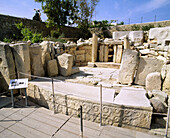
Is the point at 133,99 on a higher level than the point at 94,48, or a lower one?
lower

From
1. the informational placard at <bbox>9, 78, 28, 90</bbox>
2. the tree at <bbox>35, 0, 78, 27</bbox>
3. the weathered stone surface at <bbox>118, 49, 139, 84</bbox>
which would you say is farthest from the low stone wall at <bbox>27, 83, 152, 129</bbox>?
the tree at <bbox>35, 0, 78, 27</bbox>

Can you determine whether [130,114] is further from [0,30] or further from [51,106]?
[0,30]

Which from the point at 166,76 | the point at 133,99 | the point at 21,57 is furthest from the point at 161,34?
the point at 21,57

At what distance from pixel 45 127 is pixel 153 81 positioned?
331 centimetres

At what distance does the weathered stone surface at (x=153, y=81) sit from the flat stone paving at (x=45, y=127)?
5.89 ft

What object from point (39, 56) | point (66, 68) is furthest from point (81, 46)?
point (39, 56)

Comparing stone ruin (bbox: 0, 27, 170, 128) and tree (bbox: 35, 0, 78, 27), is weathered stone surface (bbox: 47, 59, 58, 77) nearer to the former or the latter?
stone ruin (bbox: 0, 27, 170, 128)

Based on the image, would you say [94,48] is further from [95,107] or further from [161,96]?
[95,107]

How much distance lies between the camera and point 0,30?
40.0 ft

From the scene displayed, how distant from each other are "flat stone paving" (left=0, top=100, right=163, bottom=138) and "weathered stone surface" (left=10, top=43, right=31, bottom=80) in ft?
4.52

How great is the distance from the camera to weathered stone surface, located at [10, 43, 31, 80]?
3.94 meters

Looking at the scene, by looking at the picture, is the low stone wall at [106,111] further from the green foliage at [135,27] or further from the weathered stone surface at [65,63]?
the green foliage at [135,27]

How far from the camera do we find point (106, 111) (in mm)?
2666

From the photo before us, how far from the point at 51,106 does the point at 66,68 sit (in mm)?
2171
